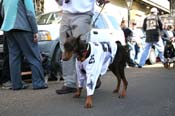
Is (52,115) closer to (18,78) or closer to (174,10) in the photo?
(18,78)

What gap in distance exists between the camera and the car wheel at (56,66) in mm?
9836

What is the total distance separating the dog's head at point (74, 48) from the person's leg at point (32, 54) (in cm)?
190

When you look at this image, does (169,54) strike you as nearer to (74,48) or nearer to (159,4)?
(74,48)

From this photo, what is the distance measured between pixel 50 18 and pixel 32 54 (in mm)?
2754

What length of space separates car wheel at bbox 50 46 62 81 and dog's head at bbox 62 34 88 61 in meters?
3.07

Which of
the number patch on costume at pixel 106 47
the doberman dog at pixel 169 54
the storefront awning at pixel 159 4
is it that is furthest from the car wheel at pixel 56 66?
the storefront awning at pixel 159 4

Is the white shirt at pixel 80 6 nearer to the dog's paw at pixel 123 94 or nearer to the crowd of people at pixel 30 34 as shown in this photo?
the crowd of people at pixel 30 34

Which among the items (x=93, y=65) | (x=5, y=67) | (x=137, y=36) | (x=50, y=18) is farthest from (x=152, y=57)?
(x=93, y=65)

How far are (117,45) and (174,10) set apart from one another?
148ft

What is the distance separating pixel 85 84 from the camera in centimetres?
730

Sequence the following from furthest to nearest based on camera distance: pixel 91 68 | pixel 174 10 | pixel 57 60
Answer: pixel 174 10 → pixel 57 60 → pixel 91 68

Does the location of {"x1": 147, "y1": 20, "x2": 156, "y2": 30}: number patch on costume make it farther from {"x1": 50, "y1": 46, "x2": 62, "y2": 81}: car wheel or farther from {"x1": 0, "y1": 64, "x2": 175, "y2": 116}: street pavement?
{"x1": 0, "y1": 64, "x2": 175, "y2": 116}: street pavement

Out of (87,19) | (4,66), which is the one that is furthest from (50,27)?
(87,19)

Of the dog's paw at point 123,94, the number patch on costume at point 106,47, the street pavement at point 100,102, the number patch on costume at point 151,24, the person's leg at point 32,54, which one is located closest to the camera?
the street pavement at point 100,102
